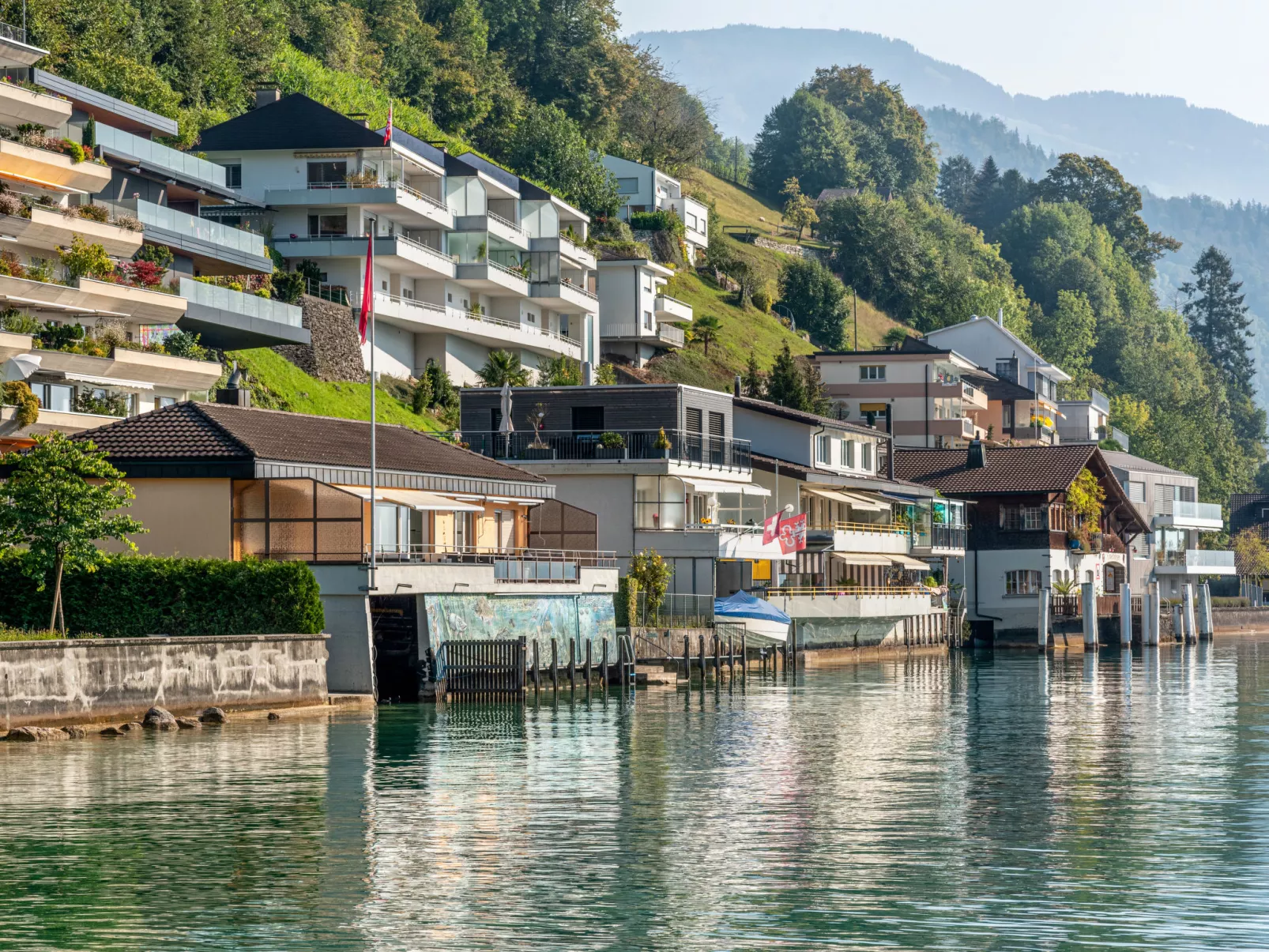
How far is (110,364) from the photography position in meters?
68.8

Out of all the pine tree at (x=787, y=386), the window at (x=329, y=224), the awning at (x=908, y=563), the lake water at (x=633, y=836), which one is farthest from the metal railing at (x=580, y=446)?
the pine tree at (x=787, y=386)

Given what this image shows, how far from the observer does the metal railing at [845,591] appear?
83.9 m

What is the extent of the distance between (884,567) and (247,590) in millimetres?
53867

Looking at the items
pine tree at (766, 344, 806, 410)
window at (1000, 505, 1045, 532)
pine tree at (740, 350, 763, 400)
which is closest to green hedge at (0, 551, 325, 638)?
pine tree at (766, 344, 806, 410)

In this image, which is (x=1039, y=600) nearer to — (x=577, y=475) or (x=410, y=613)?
(x=577, y=475)

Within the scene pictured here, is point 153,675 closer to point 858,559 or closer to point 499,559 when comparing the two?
point 499,559

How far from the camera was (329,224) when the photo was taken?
97188mm

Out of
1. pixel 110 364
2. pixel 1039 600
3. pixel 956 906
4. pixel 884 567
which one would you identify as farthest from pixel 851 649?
pixel 956 906

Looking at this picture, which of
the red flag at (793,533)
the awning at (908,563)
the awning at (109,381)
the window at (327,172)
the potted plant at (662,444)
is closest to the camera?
the awning at (109,381)

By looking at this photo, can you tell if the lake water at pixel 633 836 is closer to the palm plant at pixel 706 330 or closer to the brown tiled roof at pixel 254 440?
the brown tiled roof at pixel 254 440

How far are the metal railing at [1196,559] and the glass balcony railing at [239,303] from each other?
7677cm

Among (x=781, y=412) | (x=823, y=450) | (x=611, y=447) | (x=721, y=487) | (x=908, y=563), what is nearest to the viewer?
(x=611, y=447)

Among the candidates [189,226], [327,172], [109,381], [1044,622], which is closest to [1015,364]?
[1044,622]

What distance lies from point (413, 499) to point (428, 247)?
1806 inches
